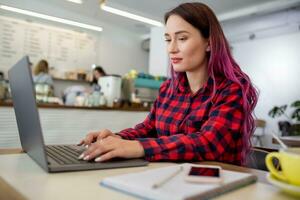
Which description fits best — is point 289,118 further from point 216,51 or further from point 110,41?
point 216,51

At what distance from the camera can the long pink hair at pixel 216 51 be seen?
3.29 ft

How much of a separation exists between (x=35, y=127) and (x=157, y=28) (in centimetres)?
572

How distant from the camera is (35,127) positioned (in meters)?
0.58

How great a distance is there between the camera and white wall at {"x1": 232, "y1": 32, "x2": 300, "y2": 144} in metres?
5.26

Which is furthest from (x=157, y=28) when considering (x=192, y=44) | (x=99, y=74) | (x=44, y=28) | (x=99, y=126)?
(x=192, y=44)

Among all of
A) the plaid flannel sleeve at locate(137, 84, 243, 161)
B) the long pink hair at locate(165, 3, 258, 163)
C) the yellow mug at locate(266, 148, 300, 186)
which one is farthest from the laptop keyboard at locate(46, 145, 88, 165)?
the long pink hair at locate(165, 3, 258, 163)

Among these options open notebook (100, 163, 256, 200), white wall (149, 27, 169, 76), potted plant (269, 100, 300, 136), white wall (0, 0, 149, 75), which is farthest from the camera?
white wall (149, 27, 169, 76)

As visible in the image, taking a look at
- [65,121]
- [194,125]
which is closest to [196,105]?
[194,125]

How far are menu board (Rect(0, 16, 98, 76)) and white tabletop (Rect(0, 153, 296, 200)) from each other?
5.12 meters

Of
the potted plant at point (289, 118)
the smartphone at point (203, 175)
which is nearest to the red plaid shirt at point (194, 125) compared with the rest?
the smartphone at point (203, 175)

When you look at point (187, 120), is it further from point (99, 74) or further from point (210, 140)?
point (99, 74)

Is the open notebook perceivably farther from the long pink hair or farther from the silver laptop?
the long pink hair

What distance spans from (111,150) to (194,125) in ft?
1.34

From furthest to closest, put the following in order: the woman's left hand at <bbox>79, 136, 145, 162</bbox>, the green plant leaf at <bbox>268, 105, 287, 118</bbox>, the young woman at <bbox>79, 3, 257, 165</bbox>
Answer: the green plant leaf at <bbox>268, 105, 287, 118</bbox>
the young woman at <bbox>79, 3, 257, 165</bbox>
the woman's left hand at <bbox>79, 136, 145, 162</bbox>
